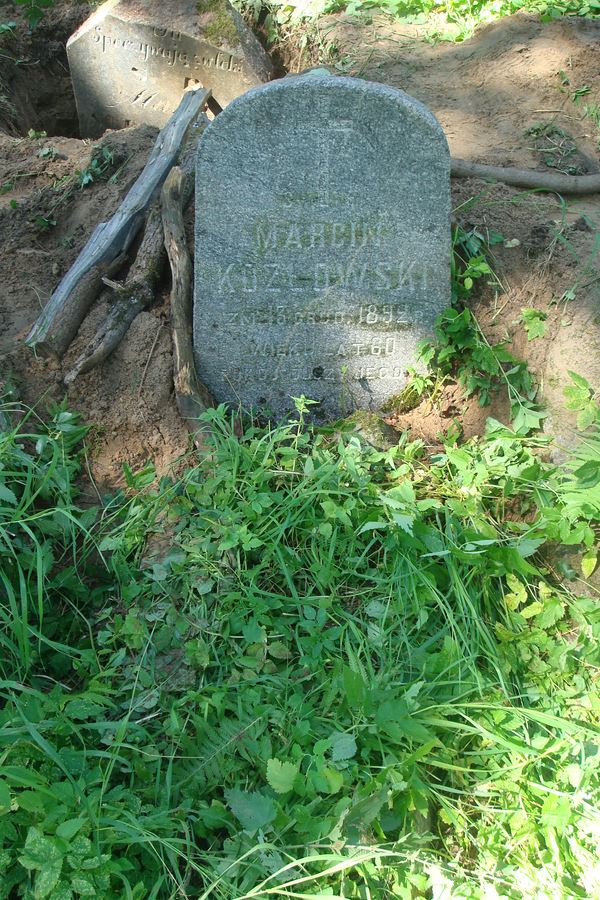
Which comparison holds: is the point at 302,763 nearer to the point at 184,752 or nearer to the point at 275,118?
the point at 184,752

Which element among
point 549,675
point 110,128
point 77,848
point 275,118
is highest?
point 275,118

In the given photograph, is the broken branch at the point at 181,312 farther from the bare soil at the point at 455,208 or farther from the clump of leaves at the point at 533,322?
the clump of leaves at the point at 533,322

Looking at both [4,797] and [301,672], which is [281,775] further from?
[4,797]

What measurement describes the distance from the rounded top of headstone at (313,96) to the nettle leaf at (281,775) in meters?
2.18

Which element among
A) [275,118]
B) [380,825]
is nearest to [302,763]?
[380,825]

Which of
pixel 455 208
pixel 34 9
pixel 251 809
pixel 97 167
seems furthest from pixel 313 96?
pixel 34 9

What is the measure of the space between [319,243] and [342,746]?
1.90 meters

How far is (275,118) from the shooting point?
291 centimetres

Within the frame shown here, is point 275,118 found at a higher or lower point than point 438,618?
higher

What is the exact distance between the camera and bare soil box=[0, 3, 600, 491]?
312cm

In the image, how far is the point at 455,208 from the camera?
137 inches

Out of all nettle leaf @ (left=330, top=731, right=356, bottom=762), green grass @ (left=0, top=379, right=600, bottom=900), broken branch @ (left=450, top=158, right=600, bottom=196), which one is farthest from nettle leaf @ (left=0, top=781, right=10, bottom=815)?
broken branch @ (left=450, top=158, right=600, bottom=196)

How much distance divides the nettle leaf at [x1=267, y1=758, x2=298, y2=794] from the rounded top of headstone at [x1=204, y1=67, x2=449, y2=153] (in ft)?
7.14

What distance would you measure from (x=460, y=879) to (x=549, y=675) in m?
0.70
